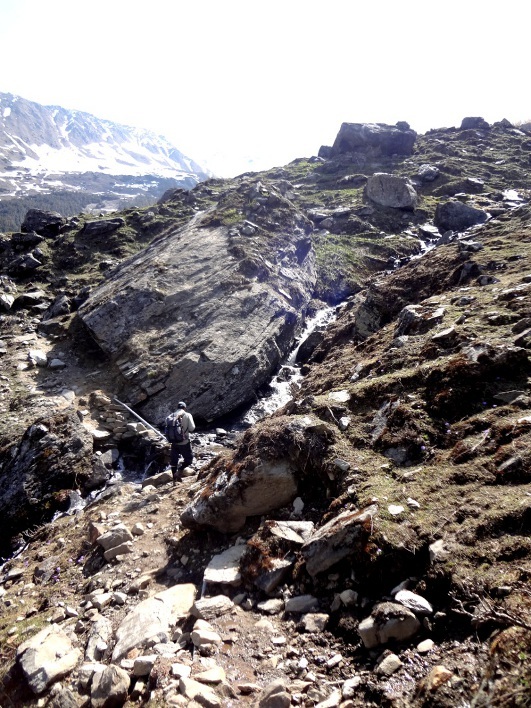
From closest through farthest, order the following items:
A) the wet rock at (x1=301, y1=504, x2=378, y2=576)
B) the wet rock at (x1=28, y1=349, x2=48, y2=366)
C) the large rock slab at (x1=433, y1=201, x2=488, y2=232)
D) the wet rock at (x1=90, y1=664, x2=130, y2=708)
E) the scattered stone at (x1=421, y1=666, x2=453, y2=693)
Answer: the scattered stone at (x1=421, y1=666, x2=453, y2=693) < the wet rock at (x1=90, y1=664, x2=130, y2=708) < the wet rock at (x1=301, y1=504, x2=378, y2=576) < the wet rock at (x1=28, y1=349, x2=48, y2=366) < the large rock slab at (x1=433, y1=201, x2=488, y2=232)

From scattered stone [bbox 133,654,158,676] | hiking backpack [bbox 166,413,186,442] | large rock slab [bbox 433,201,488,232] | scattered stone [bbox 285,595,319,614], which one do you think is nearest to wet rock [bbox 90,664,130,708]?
scattered stone [bbox 133,654,158,676]

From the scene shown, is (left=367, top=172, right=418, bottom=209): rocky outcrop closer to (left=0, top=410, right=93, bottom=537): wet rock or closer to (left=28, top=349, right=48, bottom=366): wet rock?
(left=28, top=349, right=48, bottom=366): wet rock

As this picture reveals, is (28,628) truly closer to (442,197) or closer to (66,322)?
(66,322)

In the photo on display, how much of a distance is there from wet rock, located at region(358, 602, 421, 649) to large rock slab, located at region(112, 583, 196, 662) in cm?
318

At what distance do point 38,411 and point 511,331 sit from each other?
18238 millimetres

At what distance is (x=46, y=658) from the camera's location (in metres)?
6.04

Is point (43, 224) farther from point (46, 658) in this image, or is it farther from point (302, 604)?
point (302, 604)

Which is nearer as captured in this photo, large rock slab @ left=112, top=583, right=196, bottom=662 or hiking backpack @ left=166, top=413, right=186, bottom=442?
large rock slab @ left=112, top=583, right=196, bottom=662

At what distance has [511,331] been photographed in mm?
9852

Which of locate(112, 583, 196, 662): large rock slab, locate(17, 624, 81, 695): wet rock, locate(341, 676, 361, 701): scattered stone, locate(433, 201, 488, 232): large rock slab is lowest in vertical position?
locate(17, 624, 81, 695): wet rock

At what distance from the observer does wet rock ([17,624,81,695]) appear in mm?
5703

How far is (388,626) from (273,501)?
12.5 feet

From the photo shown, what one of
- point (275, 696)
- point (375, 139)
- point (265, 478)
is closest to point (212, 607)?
point (275, 696)

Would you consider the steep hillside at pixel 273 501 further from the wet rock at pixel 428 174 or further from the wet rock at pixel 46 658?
the wet rock at pixel 428 174
